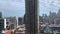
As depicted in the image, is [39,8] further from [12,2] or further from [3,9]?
[3,9]

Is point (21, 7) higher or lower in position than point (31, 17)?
higher

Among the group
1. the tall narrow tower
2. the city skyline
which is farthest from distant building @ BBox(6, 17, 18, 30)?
the tall narrow tower

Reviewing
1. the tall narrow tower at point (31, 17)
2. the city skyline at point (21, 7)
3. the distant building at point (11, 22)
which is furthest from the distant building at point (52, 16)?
the distant building at point (11, 22)

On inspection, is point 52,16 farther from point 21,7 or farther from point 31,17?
point 21,7

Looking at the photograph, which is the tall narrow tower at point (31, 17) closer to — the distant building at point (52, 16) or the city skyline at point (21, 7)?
the city skyline at point (21, 7)

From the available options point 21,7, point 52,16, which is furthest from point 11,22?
point 52,16

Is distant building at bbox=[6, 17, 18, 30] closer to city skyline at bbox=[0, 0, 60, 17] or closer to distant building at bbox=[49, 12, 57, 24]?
city skyline at bbox=[0, 0, 60, 17]

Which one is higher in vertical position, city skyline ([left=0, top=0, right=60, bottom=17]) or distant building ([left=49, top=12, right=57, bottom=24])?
city skyline ([left=0, top=0, right=60, bottom=17])

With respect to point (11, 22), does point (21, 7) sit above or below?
above

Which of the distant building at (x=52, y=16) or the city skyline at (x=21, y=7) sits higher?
the city skyline at (x=21, y=7)
